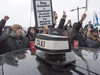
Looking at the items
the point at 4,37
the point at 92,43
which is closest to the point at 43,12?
the point at 4,37

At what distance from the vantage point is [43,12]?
2.01 metres

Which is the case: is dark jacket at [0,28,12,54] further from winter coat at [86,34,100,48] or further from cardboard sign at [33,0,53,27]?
winter coat at [86,34,100,48]

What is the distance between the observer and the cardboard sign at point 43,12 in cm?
193

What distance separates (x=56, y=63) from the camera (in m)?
0.99

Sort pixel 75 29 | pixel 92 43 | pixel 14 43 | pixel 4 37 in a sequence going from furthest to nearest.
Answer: pixel 92 43, pixel 75 29, pixel 14 43, pixel 4 37

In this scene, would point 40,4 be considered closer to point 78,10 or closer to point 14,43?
point 14,43

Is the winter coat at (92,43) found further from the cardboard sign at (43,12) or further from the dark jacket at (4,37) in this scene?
the dark jacket at (4,37)

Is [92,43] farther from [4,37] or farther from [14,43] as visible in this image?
[4,37]

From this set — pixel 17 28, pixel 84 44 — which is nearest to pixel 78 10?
pixel 84 44

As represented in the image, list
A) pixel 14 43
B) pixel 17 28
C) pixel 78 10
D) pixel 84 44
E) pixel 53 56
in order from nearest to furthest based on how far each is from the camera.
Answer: pixel 53 56 < pixel 14 43 < pixel 17 28 < pixel 84 44 < pixel 78 10

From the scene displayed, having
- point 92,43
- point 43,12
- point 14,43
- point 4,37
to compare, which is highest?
point 43,12

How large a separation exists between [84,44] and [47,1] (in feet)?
8.24

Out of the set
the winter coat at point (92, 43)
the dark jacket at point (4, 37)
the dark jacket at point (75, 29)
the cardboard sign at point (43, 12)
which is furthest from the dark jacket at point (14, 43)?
the winter coat at point (92, 43)

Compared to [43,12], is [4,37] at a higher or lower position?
lower
